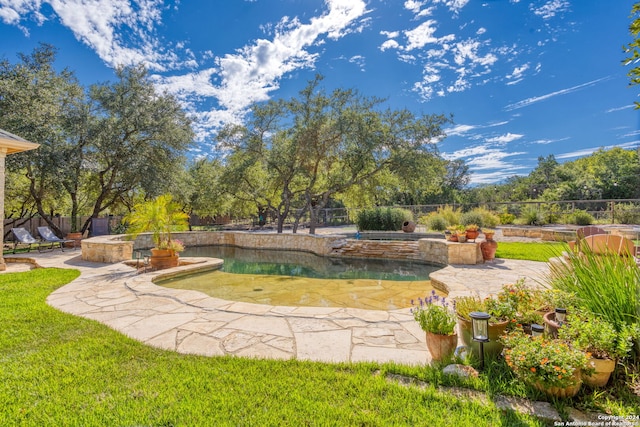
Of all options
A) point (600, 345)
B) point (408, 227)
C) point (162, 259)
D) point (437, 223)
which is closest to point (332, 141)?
point (408, 227)

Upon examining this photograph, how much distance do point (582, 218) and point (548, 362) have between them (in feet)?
48.5

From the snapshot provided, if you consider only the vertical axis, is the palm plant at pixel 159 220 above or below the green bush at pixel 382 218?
above

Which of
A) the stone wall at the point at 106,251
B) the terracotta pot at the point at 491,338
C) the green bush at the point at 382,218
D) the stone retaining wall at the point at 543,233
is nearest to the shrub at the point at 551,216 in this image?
the stone retaining wall at the point at 543,233

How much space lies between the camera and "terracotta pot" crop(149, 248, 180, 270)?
265 inches

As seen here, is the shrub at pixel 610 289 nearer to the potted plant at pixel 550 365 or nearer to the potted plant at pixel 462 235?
the potted plant at pixel 550 365

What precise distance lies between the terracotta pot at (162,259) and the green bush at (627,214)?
17.0 metres

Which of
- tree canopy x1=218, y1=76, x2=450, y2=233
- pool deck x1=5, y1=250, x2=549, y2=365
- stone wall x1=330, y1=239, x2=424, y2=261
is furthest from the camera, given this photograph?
tree canopy x1=218, y1=76, x2=450, y2=233

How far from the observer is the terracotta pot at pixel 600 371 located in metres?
1.86

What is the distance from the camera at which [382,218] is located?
46.1 feet

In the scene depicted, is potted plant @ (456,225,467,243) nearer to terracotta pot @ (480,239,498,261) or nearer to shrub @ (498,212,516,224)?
terracotta pot @ (480,239,498,261)

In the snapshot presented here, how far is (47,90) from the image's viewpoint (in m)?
10.2

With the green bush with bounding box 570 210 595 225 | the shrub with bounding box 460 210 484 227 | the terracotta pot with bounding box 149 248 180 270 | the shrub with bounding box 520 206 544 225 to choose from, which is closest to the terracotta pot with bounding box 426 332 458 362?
the terracotta pot with bounding box 149 248 180 270

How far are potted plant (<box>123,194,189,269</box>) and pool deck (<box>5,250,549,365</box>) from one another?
1442mm

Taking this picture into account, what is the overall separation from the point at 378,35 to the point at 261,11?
424 cm
